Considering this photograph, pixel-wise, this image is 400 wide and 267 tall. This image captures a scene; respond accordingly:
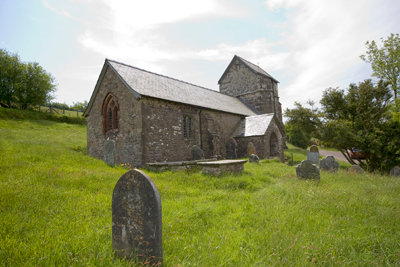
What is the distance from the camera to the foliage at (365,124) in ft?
54.5

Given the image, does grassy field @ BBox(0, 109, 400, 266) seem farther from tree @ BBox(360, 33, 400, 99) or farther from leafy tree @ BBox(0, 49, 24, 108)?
leafy tree @ BBox(0, 49, 24, 108)

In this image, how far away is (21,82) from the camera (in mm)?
30922

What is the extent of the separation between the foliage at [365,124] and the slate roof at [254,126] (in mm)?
5300

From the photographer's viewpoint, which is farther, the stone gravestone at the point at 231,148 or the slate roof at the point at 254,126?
the slate roof at the point at 254,126

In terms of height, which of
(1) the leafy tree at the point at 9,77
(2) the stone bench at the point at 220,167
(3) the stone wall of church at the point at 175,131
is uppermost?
(1) the leafy tree at the point at 9,77

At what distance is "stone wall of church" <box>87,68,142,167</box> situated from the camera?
1302 cm

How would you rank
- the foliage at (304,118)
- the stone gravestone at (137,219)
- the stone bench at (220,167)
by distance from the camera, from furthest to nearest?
the foliage at (304,118), the stone bench at (220,167), the stone gravestone at (137,219)

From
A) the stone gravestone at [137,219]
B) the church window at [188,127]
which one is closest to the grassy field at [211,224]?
the stone gravestone at [137,219]

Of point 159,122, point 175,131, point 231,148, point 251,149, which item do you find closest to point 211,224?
point 159,122

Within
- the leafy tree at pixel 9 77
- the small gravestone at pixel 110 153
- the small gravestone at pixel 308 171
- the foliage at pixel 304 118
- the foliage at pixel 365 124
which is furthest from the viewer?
the leafy tree at pixel 9 77

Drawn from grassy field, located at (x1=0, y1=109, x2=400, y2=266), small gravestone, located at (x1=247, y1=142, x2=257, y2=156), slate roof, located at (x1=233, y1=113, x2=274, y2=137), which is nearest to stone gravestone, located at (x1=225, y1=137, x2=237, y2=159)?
small gravestone, located at (x1=247, y1=142, x2=257, y2=156)

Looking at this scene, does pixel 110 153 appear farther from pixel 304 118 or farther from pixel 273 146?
pixel 304 118

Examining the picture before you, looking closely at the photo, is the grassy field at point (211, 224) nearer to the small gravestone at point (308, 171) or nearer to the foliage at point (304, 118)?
the small gravestone at point (308, 171)

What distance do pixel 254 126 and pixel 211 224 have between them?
656 inches
